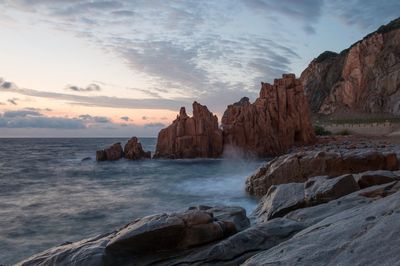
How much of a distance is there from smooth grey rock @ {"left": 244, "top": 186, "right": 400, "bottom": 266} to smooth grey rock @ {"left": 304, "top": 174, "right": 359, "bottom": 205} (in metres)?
5.02

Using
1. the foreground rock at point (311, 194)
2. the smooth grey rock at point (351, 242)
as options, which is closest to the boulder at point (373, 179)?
the foreground rock at point (311, 194)

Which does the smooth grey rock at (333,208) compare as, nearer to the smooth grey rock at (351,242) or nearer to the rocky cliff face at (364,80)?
the smooth grey rock at (351,242)

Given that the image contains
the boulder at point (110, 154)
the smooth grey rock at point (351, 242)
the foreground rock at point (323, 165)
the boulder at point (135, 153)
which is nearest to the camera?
the smooth grey rock at point (351, 242)

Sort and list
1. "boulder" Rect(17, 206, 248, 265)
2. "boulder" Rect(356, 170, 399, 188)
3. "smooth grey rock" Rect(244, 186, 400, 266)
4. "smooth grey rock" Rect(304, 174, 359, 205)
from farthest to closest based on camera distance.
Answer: "boulder" Rect(356, 170, 399, 188), "smooth grey rock" Rect(304, 174, 359, 205), "boulder" Rect(17, 206, 248, 265), "smooth grey rock" Rect(244, 186, 400, 266)

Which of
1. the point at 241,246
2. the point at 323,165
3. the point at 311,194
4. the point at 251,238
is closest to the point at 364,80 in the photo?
the point at 323,165

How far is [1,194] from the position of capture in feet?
104

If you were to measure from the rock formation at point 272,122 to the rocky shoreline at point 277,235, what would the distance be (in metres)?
48.4

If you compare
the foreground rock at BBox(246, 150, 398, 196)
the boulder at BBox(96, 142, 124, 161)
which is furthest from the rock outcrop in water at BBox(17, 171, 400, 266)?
the boulder at BBox(96, 142, 124, 161)

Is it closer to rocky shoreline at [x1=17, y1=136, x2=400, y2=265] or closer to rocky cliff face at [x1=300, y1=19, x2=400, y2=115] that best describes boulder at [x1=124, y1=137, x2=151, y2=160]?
rocky shoreline at [x1=17, y1=136, x2=400, y2=265]

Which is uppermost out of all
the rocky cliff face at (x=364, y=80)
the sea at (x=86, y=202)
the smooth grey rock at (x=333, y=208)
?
the rocky cliff face at (x=364, y=80)

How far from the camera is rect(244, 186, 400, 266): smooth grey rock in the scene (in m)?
4.55

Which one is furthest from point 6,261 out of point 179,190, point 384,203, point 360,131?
point 360,131

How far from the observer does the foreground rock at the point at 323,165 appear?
64.7 feet

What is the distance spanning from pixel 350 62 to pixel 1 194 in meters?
102
